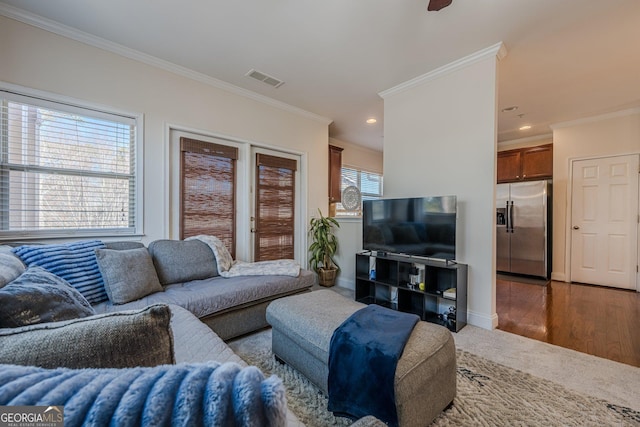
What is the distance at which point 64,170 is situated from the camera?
7.59ft

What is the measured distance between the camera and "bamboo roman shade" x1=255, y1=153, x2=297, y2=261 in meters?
3.65

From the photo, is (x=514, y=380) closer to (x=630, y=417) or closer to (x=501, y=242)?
(x=630, y=417)

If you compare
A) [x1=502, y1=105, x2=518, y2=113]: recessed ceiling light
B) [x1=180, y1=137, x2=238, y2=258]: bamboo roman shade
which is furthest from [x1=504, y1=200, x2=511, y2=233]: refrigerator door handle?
[x1=180, y1=137, x2=238, y2=258]: bamboo roman shade

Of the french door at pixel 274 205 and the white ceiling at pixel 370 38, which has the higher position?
the white ceiling at pixel 370 38

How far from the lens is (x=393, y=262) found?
3131 millimetres

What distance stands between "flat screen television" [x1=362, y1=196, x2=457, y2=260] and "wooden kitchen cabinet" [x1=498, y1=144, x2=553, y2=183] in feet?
11.6

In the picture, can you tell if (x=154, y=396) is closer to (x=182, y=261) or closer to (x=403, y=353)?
(x=403, y=353)

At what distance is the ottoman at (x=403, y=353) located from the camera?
1204mm

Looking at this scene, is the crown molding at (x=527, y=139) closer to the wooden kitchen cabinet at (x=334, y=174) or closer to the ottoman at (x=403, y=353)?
the wooden kitchen cabinet at (x=334, y=174)

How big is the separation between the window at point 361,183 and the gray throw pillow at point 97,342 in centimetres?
461

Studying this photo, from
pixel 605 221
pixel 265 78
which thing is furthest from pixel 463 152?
pixel 605 221

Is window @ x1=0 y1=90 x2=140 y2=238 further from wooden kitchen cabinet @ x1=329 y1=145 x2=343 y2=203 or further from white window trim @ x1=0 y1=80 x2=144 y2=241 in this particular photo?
wooden kitchen cabinet @ x1=329 y1=145 x2=343 y2=203

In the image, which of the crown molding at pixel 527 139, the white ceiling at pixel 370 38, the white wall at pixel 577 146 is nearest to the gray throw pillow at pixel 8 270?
the white ceiling at pixel 370 38

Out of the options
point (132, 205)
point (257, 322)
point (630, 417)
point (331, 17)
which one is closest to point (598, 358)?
point (630, 417)
